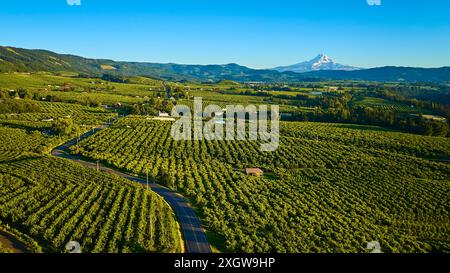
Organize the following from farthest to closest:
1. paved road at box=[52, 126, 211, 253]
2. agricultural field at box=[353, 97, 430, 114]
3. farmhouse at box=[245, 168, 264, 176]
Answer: agricultural field at box=[353, 97, 430, 114]
farmhouse at box=[245, 168, 264, 176]
paved road at box=[52, 126, 211, 253]

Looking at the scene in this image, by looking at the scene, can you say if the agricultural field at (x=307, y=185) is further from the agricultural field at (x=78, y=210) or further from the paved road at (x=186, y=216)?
the agricultural field at (x=78, y=210)

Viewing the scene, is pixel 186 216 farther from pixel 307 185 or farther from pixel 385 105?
pixel 385 105

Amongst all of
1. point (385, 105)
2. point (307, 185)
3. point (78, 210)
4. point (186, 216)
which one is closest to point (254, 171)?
point (307, 185)

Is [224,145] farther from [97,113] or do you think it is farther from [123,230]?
[97,113]

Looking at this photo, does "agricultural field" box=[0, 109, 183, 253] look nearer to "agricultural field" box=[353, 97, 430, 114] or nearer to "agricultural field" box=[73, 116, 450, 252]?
"agricultural field" box=[73, 116, 450, 252]

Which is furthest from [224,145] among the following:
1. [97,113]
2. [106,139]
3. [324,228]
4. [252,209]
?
[97,113]

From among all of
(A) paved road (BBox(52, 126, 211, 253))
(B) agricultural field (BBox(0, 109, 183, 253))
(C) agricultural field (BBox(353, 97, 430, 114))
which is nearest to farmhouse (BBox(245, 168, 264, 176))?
(A) paved road (BBox(52, 126, 211, 253))

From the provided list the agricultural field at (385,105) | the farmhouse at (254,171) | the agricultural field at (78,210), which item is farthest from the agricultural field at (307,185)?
the agricultural field at (385,105)

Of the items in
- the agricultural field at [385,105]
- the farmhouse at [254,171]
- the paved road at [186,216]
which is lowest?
the paved road at [186,216]
